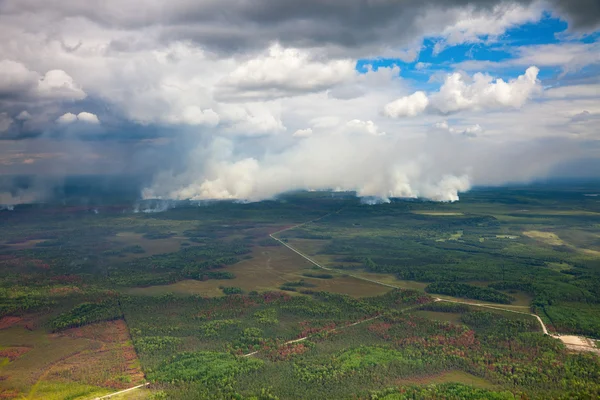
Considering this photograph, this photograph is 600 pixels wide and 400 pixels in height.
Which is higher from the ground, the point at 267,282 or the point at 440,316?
the point at 267,282

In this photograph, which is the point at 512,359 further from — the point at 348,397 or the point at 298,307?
the point at 298,307

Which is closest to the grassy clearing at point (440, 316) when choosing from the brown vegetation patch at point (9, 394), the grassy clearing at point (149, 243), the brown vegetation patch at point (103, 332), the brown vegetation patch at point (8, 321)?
the brown vegetation patch at point (103, 332)

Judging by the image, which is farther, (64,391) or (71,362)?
(71,362)

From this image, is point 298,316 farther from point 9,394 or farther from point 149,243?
Answer: point 149,243

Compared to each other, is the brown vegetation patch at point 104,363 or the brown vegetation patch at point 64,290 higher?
the brown vegetation patch at point 64,290

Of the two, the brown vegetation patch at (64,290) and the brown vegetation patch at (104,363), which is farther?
the brown vegetation patch at (64,290)

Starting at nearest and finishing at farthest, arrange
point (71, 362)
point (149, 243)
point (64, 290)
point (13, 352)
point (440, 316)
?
point (71, 362) → point (13, 352) → point (440, 316) → point (64, 290) → point (149, 243)

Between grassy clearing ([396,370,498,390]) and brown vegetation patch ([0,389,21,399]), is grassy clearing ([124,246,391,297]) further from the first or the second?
brown vegetation patch ([0,389,21,399])

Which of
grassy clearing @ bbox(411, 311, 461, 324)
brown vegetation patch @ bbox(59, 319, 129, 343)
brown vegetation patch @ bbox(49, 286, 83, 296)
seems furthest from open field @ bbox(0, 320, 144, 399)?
grassy clearing @ bbox(411, 311, 461, 324)

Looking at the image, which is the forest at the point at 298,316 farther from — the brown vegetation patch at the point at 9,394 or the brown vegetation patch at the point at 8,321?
the brown vegetation patch at the point at 8,321

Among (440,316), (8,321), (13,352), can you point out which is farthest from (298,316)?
(8,321)

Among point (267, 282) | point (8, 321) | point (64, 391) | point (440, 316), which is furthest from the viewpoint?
point (267, 282)
